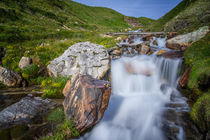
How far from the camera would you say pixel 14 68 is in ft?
33.0

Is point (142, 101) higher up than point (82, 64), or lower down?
lower down

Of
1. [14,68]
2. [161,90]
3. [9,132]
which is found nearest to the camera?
[9,132]

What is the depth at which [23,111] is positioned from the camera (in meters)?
5.54

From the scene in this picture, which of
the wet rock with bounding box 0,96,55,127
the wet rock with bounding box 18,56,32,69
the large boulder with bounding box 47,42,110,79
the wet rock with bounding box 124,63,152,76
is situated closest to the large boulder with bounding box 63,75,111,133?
the wet rock with bounding box 0,96,55,127

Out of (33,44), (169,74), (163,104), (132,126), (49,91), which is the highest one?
(33,44)

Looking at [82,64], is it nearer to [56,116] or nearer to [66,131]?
[56,116]

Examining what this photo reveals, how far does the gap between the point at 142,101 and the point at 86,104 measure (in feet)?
15.2

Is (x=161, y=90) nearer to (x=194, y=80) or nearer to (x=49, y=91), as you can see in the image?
(x=194, y=80)

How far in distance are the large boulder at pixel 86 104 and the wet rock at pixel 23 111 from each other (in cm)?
165

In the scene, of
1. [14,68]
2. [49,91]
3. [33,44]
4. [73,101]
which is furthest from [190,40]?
[33,44]

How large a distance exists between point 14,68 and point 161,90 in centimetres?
1275

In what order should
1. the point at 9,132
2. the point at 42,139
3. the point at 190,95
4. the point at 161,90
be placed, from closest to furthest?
the point at 42,139, the point at 9,132, the point at 190,95, the point at 161,90

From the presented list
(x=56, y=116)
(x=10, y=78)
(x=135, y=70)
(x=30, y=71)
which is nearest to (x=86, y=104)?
(x=56, y=116)

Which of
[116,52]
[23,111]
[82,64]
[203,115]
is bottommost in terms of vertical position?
[23,111]
